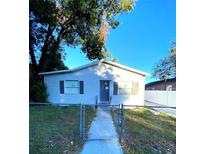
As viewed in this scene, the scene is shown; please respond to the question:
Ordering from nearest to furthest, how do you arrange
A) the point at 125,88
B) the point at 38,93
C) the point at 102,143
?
the point at 102,143, the point at 38,93, the point at 125,88

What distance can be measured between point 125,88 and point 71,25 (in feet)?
15.6

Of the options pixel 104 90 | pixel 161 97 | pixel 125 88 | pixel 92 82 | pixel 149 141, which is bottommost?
pixel 149 141

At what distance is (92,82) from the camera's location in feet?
35.8

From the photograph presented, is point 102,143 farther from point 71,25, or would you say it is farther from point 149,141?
point 71,25

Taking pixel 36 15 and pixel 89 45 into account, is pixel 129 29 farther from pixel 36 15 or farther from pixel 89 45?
pixel 36 15

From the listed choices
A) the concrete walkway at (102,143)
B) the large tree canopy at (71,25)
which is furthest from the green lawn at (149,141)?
the large tree canopy at (71,25)

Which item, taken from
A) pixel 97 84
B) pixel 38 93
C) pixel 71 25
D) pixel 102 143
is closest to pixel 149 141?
pixel 102 143

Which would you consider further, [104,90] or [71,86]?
[104,90]

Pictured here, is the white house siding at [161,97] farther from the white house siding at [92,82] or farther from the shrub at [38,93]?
the shrub at [38,93]

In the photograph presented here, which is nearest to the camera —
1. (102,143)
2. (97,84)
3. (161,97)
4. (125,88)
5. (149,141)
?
(102,143)

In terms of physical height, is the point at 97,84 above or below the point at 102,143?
above
